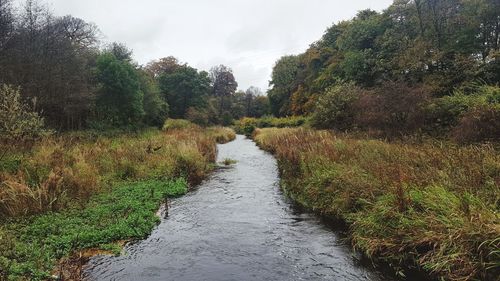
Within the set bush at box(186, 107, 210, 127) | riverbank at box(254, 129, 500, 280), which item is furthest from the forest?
bush at box(186, 107, 210, 127)

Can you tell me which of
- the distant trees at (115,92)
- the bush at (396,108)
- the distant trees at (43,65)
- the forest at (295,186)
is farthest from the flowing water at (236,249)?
the distant trees at (115,92)

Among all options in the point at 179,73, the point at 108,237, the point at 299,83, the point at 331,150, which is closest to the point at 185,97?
the point at 179,73

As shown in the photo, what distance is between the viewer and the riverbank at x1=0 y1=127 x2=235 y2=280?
259 inches

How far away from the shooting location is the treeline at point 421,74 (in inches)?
661

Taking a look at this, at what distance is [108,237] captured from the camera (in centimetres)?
771

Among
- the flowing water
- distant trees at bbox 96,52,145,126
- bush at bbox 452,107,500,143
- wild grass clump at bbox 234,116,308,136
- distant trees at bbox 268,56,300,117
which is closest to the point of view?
the flowing water

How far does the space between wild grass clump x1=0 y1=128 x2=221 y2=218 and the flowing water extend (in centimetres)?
270

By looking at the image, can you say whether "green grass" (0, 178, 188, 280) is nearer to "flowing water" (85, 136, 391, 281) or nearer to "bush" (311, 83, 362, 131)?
"flowing water" (85, 136, 391, 281)

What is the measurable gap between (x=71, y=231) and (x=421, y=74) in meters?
25.5

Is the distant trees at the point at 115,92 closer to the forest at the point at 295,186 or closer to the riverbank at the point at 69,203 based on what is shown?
the forest at the point at 295,186

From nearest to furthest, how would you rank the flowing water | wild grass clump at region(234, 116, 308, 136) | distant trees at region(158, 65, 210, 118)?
the flowing water
wild grass clump at region(234, 116, 308, 136)
distant trees at region(158, 65, 210, 118)

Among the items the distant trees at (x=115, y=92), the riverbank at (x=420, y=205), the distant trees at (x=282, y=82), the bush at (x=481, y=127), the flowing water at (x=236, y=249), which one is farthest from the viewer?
the distant trees at (x=282, y=82)

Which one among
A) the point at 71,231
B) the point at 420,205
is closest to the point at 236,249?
the point at 71,231

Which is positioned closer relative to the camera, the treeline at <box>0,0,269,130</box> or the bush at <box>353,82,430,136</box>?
the bush at <box>353,82,430,136</box>
